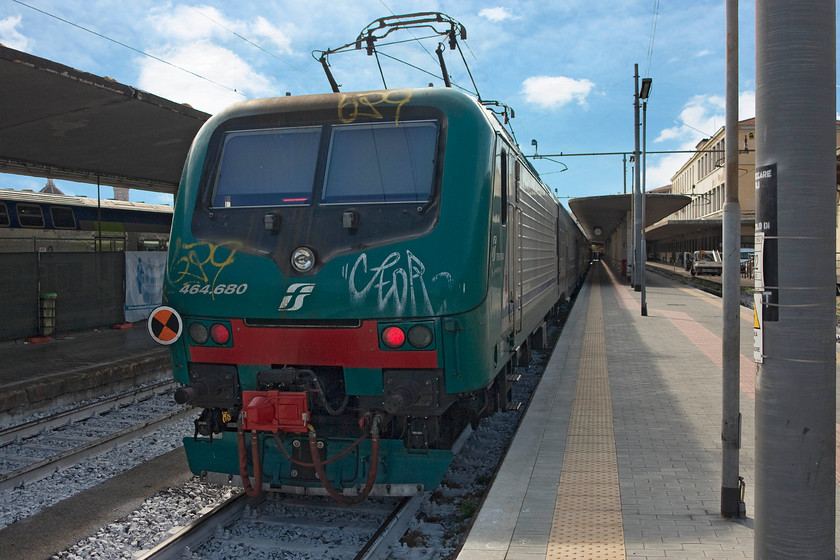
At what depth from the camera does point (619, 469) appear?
5.48 metres

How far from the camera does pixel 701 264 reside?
41781 millimetres

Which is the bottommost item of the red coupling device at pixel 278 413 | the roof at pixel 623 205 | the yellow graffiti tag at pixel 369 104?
the red coupling device at pixel 278 413

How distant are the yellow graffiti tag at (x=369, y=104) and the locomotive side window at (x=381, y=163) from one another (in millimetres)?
66

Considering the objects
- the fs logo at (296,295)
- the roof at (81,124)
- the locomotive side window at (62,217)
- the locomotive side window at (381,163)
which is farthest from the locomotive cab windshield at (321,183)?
the locomotive side window at (62,217)

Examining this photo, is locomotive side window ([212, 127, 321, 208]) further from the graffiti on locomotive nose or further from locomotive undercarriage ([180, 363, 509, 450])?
locomotive undercarriage ([180, 363, 509, 450])

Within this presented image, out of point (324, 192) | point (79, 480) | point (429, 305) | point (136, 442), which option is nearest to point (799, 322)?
point (429, 305)

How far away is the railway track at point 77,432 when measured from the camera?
20.8 ft

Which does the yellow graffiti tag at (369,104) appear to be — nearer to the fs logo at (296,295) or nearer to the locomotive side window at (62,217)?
the fs logo at (296,295)

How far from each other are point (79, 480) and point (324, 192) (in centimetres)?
348

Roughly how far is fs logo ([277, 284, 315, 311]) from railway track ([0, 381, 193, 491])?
10.4 ft

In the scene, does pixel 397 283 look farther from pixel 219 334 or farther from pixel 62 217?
pixel 62 217

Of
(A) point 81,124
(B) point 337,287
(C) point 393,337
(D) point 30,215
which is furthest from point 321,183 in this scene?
(D) point 30,215

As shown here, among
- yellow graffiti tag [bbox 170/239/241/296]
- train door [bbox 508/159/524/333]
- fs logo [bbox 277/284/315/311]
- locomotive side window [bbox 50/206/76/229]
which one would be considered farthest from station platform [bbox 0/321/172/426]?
locomotive side window [bbox 50/206/76/229]

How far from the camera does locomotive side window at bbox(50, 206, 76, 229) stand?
2088 cm
